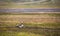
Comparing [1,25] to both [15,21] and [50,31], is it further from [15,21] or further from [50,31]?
[50,31]

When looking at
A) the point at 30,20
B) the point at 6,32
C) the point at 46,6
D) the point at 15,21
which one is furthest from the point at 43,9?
the point at 6,32

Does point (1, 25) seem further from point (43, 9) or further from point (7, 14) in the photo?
point (43, 9)

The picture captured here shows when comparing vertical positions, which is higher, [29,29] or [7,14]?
[7,14]

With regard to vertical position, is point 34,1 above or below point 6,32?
above

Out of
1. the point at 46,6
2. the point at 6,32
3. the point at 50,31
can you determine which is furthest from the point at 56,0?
the point at 6,32

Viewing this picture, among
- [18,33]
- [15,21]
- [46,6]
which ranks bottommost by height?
[18,33]
